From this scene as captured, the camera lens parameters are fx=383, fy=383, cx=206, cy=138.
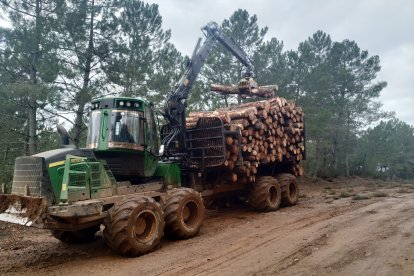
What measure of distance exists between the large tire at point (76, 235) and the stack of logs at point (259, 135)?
3796 millimetres

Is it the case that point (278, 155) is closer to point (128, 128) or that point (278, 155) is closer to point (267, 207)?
point (267, 207)

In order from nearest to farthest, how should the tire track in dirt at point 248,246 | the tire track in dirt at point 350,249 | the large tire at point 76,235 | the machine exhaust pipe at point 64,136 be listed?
the tire track in dirt at point 350,249 → the tire track in dirt at point 248,246 → the machine exhaust pipe at point 64,136 → the large tire at point 76,235

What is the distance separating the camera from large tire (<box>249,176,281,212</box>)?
11586 mm

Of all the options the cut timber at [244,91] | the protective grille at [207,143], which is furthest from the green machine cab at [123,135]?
the cut timber at [244,91]

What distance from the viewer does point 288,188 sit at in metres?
12.8

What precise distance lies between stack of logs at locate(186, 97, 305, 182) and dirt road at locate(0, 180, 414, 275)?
1.65 metres

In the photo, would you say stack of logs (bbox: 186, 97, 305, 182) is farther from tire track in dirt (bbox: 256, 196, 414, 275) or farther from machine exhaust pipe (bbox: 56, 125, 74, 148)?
machine exhaust pipe (bbox: 56, 125, 74, 148)

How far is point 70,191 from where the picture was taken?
6.80 m

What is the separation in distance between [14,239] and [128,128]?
13.4 feet

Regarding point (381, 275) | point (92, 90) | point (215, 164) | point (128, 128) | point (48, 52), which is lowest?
point (381, 275)

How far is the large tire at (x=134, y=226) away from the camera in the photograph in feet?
22.4

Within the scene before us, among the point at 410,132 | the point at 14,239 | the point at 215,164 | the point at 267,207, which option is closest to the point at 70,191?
the point at 14,239

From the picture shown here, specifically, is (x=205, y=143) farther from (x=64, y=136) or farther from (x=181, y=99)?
(x=64, y=136)

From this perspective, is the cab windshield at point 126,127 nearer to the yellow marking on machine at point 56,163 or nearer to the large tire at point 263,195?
the yellow marking on machine at point 56,163
